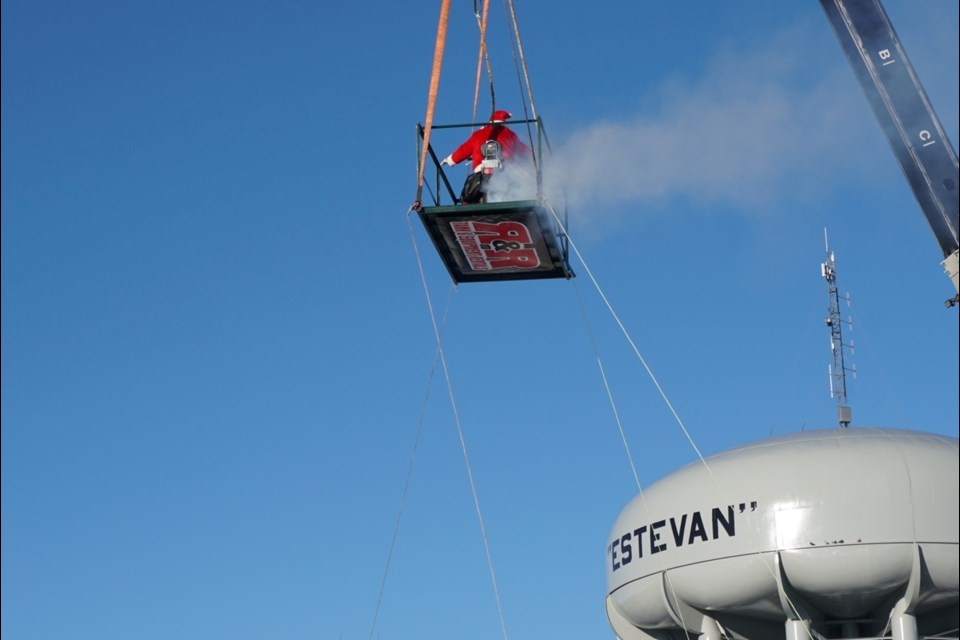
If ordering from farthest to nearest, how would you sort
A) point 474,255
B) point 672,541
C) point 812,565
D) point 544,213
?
point 672,541
point 812,565
point 474,255
point 544,213

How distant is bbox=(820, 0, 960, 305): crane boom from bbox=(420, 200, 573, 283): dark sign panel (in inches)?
186

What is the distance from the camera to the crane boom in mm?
19094

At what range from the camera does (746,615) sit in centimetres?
2605

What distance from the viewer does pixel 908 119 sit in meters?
19.4

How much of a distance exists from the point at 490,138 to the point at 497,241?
145cm

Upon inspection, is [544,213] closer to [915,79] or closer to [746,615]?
[915,79]

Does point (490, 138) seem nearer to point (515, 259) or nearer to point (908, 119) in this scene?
point (515, 259)

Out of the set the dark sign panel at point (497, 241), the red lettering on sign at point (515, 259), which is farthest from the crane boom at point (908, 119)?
the red lettering on sign at point (515, 259)

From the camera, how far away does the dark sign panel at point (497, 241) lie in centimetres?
1847

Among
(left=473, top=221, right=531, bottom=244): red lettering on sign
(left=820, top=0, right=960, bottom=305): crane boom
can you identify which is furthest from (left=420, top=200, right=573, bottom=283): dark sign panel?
(left=820, top=0, right=960, bottom=305): crane boom

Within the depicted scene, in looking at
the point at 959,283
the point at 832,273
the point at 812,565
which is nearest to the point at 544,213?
the point at 959,283

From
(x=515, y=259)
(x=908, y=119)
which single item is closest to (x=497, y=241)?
(x=515, y=259)

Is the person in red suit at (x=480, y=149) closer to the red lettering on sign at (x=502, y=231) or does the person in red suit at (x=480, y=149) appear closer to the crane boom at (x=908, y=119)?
the red lettering on sign at (x=502, y=231)

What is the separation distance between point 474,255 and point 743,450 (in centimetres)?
938
